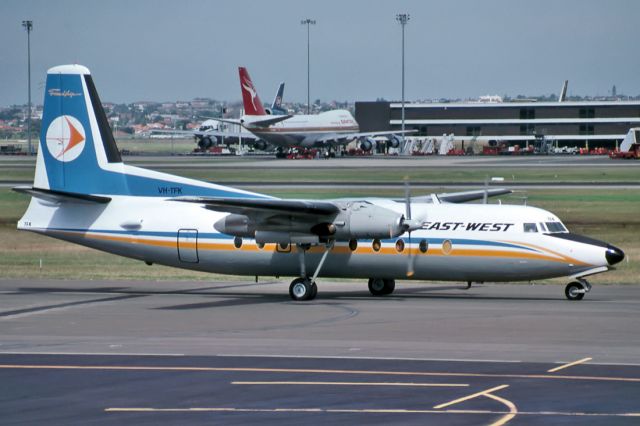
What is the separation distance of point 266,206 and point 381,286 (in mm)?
5287

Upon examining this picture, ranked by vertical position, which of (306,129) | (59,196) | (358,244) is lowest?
(358,244)

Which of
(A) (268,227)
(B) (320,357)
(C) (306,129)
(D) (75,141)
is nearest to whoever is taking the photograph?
A: (B) (320,357)

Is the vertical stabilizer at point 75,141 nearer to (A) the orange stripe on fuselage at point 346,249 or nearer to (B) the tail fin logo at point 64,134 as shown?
(B) the tail fin logo at point 64,134

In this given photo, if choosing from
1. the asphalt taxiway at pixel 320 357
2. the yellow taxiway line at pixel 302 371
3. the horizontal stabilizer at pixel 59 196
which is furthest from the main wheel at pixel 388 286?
the yellow taxiway line at pixel 302 371

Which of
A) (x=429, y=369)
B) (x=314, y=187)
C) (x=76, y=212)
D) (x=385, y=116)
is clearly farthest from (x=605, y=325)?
(x=385, y=116)

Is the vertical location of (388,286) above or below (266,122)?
below

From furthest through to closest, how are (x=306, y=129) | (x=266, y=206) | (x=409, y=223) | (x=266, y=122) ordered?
1. (x=306, y=129)
2. (x=266, y=122)
3. (x=409, y=223)
4. (x=266, y=206)

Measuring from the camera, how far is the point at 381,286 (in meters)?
31.7

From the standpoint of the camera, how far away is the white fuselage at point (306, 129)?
12044cm

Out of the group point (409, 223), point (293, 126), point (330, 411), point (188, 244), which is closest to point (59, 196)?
point (188, 244)

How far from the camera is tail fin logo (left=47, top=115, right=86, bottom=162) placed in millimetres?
32250

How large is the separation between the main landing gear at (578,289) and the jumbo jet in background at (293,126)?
8996 cm

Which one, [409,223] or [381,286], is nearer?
[409,223]

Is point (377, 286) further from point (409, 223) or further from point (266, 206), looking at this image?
point (266, 206)
